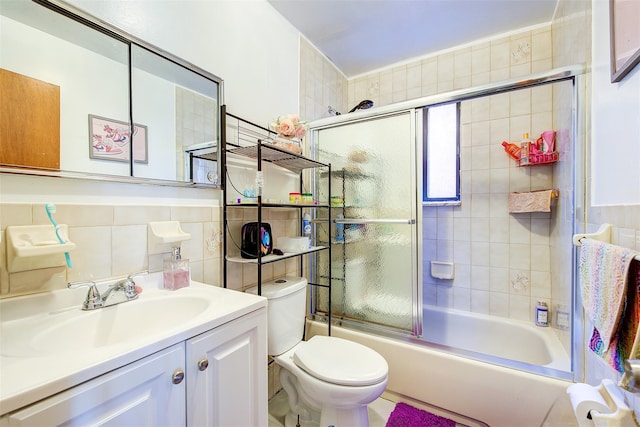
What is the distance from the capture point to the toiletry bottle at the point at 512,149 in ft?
6.32

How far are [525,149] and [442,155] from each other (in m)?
0.58

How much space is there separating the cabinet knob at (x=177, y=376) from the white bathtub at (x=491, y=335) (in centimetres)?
160

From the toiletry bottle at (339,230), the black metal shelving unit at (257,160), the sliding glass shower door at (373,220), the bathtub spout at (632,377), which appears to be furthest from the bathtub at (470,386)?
the bathtub spout at (632,377)

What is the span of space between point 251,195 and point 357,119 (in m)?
0.89

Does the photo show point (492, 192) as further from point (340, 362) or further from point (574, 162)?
point (340, 362)

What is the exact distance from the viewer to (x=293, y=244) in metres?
1.54

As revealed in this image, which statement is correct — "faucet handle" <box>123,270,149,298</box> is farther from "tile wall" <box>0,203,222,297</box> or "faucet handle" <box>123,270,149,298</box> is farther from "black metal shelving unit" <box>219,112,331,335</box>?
"black metal shelving unit" <box>219,112,331,335</box>

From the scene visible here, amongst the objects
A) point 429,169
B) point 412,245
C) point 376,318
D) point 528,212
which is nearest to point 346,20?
point 429,169

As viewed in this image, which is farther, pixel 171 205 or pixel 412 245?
pixel 412 245

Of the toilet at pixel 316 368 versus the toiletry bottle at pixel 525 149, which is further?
the toiletry bottle at pixel 525 149

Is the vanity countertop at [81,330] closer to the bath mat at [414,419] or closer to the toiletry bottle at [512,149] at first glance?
the bath mat at [414,419]

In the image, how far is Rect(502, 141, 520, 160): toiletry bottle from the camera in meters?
1.93

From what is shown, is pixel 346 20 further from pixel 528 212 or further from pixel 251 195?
pixel 528 212

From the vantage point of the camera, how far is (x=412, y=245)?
1597 mm
